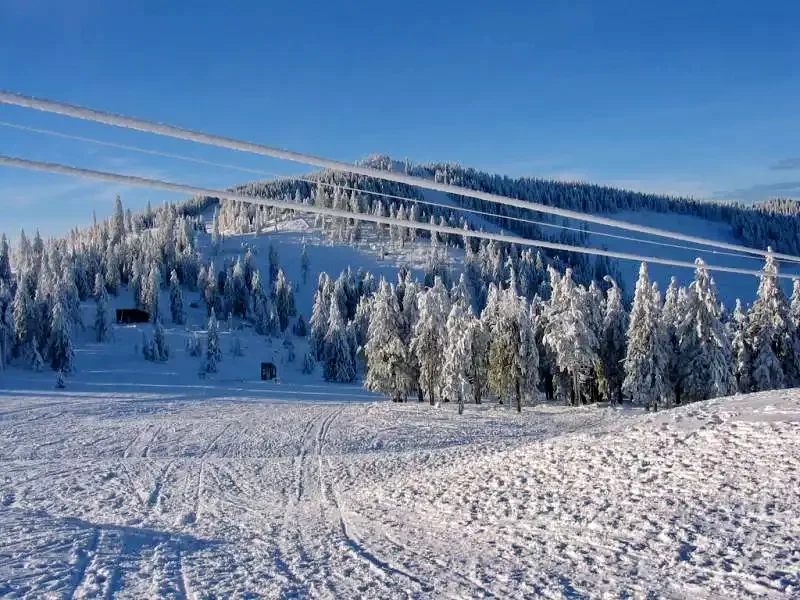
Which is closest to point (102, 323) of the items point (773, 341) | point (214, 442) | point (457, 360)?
point (457, 360)

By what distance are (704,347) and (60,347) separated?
64781 millimetres

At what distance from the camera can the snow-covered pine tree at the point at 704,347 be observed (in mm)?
35625

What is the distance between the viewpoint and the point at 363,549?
10539 millimetres

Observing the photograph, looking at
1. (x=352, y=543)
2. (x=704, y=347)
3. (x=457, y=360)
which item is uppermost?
(x=704, y=347)

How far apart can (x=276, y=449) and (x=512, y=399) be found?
2453 centimetres

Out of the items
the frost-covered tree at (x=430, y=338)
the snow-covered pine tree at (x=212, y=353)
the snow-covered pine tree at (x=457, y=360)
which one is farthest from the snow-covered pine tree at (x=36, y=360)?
the snow-covered pine tree at (x=457, y=360)

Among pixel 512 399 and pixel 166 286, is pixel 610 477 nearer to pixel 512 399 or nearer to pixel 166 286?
pixel 512 399

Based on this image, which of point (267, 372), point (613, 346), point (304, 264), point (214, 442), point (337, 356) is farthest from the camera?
point (304, 264)

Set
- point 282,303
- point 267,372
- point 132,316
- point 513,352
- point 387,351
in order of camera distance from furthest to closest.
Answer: point 282,303, point 132,316, point 267,372, point 387,351, point 513,352

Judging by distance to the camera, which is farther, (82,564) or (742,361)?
(742,361)

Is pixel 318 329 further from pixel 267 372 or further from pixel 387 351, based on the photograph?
pixel 387 351

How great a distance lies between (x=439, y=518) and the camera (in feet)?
40.4

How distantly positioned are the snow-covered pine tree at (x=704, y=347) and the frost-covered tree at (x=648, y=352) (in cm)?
128

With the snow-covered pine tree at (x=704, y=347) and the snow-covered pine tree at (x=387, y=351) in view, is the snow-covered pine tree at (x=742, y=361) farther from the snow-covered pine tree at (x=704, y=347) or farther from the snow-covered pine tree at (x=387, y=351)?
the snow-covered pine tree at (x=387, y=351)
